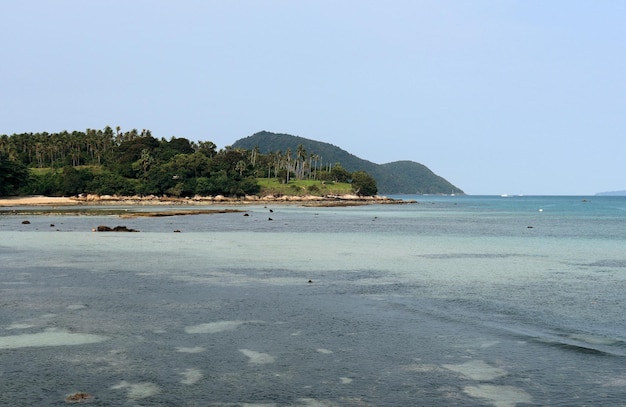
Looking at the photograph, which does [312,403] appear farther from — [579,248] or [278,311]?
[579,248]

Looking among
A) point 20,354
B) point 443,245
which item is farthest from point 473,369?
point 443,245

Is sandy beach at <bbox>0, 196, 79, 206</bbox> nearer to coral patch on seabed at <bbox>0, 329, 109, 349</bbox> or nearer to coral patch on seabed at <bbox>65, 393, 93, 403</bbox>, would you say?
coral patch on seabed at <bbox>0, 329, 109, 349</bbox>

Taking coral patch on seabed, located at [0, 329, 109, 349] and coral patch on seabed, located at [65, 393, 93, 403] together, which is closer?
coral patch on seabed, located at [65, 393, 93, 403]

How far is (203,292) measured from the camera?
71.1ft

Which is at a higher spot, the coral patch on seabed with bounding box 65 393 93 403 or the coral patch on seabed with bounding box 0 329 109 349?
the coral patch on seabed with bounding box 65 393 93 403

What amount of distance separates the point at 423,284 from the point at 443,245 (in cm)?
2247

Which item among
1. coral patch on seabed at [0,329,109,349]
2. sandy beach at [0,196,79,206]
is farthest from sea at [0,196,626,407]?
sandy beach at [0,196,79,206]

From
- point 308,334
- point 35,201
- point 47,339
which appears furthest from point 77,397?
point 35,201

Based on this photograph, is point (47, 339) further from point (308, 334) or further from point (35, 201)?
point (35, 201)

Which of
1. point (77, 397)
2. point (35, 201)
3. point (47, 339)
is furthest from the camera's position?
point (35, 201)

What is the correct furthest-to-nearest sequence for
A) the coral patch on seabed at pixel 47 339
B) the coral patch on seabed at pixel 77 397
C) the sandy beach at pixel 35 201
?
the sandy beach at pixel 35 201, the coral patch on seabed at pixel 47 339, the coral patch on seabed at pixel 77 397

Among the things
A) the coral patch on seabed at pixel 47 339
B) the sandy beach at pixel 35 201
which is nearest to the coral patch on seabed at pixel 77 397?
the coral patch on seabed at pixel 47 339

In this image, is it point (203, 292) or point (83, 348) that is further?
point (203, 292)

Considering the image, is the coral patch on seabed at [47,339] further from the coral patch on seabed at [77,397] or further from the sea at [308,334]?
the coral patch on seabed at [77,397]
